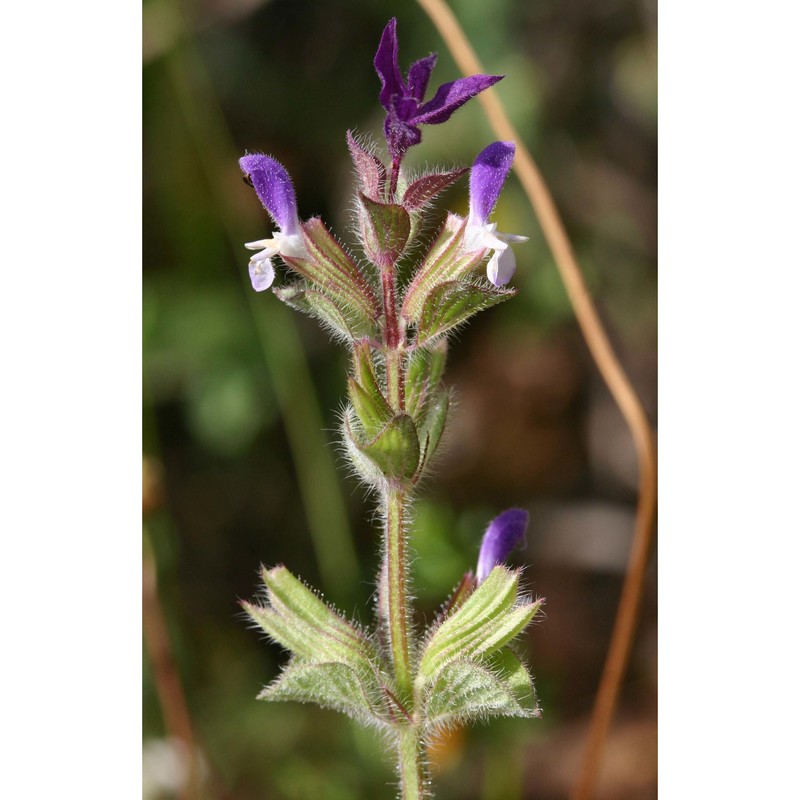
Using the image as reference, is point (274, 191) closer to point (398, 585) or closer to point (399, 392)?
point (399, 392)

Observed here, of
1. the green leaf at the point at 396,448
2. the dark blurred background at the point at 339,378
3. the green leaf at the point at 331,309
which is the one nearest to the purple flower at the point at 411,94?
the green leaf at the point at 331,309

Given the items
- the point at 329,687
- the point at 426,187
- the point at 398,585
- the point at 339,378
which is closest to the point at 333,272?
the point at 426,187

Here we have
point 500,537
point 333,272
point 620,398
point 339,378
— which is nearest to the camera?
point 333,272

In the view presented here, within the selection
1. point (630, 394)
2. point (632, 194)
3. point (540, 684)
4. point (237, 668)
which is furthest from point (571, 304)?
point (237, 668)

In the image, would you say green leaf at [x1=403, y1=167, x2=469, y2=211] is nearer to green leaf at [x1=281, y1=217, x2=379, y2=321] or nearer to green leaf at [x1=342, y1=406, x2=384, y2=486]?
green leaf at [x1=281, y1=217, x2=379, y2=321]

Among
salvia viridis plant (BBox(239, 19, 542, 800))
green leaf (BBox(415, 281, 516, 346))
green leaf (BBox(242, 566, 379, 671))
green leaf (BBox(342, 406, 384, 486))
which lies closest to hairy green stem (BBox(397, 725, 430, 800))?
salvia viridis plant (BBox(239, 19, 542, 800))
